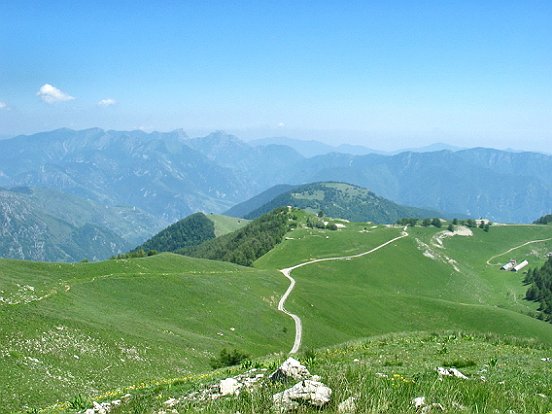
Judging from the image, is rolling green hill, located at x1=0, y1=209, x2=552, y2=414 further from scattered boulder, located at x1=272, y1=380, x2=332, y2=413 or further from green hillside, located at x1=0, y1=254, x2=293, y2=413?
scattered boulder, located at x1=272, y1=380, x2=332, y2=413

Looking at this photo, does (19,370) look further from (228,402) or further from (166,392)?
(228,402)

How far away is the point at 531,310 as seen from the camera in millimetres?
148500

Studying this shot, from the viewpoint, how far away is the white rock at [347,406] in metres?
8.83


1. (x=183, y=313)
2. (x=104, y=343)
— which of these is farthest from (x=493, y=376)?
(x=183, y=313)

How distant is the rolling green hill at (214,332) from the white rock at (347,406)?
0.78ft

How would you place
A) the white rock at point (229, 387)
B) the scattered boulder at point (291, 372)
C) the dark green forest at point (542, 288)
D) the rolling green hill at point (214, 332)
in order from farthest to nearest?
the dark green forest at point (542, 288), the rolling green hill at point (214, 332), the white rock at point (229, 387), the scattered boulder at point (291, 372)

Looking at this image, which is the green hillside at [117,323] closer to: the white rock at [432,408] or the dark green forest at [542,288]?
the white rock at [432,408]

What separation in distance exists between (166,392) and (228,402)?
7933mm

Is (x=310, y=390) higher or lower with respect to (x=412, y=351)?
higher

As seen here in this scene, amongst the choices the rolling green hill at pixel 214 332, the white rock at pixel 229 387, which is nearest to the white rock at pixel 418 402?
the rolling green hill at pixel 214 332

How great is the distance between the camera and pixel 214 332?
197ft

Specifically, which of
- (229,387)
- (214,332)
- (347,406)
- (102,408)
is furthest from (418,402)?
(214,332)

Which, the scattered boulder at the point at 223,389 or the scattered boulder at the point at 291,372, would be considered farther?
the scattered boulder at the point at 223,389

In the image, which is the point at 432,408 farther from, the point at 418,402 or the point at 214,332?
the point at 214,332
